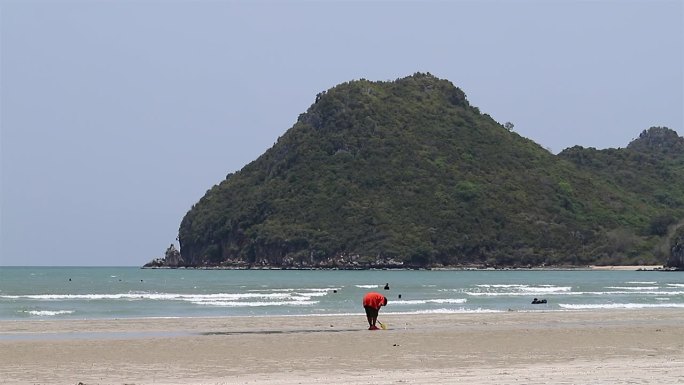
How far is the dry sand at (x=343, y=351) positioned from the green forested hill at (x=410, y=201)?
122524mm

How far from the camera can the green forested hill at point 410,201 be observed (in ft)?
510

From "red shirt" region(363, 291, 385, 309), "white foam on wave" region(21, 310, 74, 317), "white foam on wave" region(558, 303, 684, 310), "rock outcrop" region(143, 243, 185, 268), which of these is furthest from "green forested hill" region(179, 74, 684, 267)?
"red shirt" region(363, 291, 385, 309)

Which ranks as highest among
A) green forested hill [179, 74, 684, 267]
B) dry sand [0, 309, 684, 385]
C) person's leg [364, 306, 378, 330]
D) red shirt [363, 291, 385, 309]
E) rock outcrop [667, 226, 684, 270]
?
green forested hill [179, 74, 684, 267]

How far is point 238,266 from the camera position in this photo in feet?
527

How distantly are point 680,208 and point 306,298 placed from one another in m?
137

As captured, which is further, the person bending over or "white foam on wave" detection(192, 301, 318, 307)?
"white foam on wave" detection(192, 301, 318, 307)

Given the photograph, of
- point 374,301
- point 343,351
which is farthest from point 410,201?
point 343,351

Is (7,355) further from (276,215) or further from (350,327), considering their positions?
(276,215)

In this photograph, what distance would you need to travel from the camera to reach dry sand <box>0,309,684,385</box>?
52.4 ft

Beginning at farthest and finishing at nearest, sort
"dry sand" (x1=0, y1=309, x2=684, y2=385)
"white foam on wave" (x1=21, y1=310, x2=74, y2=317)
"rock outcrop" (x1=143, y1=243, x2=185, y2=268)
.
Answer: "rock outcrop" (x1=143, y1=243, x2=185, y2=268)
"white foam on wave" (x1=21, y1=310, x2=74, y2=317)
"dry sand" (x1=0, y1=309, x2=684, y2=385)

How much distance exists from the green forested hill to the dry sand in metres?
123

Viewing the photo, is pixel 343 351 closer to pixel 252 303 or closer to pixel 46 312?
pixel 46 312

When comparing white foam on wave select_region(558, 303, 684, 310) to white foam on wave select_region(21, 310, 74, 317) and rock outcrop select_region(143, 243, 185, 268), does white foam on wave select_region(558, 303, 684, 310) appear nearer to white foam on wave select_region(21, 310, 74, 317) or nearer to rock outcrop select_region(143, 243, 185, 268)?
white foam on wave select_region(21, 310, 74, 317)

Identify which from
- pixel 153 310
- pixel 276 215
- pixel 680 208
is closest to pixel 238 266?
pixel 276 215
